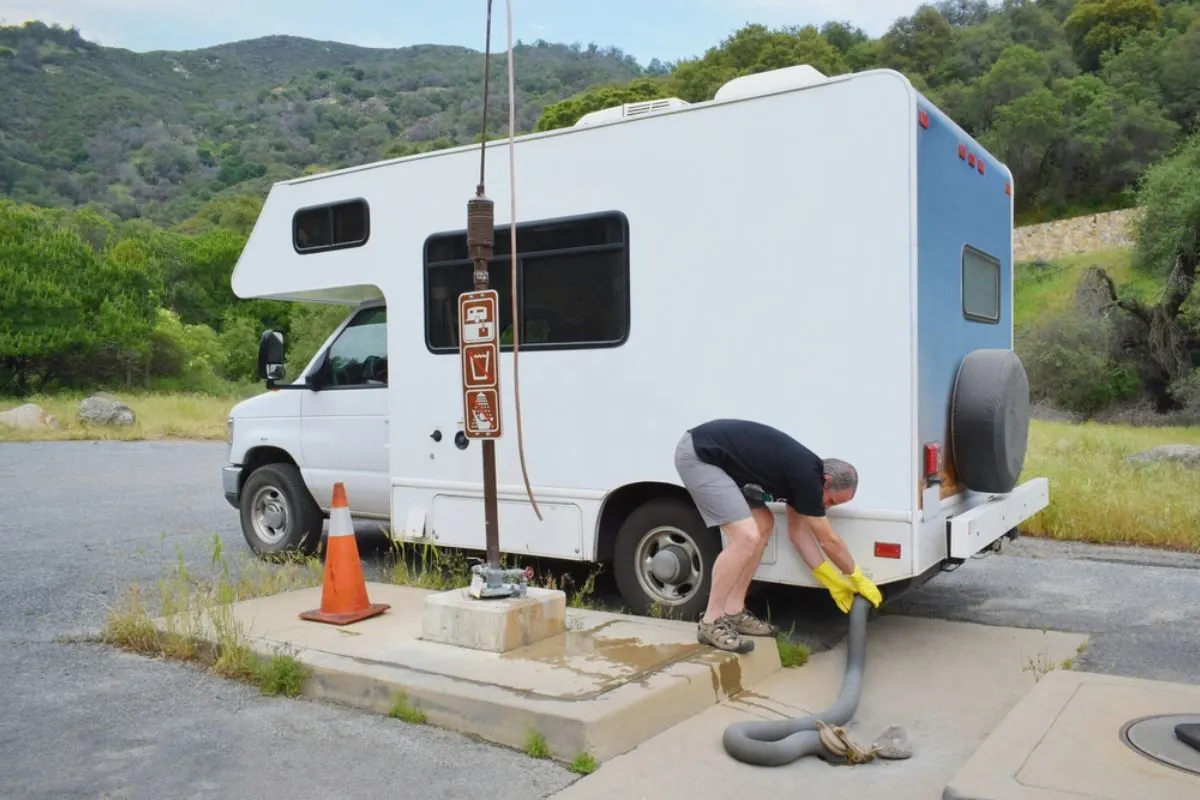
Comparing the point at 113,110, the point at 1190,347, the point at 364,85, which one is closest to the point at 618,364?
the point at 1190,347

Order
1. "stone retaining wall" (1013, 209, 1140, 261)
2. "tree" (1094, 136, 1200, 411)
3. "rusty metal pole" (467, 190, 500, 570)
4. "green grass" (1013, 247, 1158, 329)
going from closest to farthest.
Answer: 1. "rusty metal pole" (467, 190, 500, 570)
2. "tree" (1094, 136, 1200, 411)
3. "green grass" (1013, 247, 1158, 329)
4. "stone retaining wall" (1013, 209, 1140, 261)

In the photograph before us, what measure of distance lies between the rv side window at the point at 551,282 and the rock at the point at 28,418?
1996cm

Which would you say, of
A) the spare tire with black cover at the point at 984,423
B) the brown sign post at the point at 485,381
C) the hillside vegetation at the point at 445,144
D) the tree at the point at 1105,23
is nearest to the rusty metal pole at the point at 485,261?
the brown sign post at the point at 485,381

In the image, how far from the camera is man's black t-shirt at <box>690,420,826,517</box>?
4977mm

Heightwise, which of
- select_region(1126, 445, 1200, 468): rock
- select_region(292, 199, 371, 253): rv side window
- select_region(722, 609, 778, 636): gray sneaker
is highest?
select_region(292, 199, 371, 253): rv side window

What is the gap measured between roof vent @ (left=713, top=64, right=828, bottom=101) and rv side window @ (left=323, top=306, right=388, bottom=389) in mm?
3029

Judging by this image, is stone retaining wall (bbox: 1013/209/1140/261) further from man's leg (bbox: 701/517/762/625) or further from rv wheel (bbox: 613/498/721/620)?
man's leg (bbox: 701/517/762/625)

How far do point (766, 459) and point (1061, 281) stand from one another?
38932 millimetres

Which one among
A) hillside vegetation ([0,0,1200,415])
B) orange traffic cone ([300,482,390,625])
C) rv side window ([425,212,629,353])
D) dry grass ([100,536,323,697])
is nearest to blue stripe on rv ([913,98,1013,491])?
rv side window ([425,212,629,353])

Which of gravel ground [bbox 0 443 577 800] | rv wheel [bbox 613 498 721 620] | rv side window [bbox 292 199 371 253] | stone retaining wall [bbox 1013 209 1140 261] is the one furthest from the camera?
stone retaining wall [bbox 1013 209 1140 261]

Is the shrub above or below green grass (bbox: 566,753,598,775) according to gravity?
above

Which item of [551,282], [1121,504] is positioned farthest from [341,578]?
[1121,504]

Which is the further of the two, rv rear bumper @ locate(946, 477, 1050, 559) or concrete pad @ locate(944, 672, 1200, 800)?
rv rear bumper @ locate(946, 477, 1050, 559)

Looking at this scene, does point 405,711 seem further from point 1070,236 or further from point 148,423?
point 1070,236
